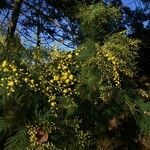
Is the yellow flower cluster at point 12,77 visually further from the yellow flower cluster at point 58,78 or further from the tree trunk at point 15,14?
the tree trunk at point 15,14

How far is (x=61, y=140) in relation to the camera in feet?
19.8

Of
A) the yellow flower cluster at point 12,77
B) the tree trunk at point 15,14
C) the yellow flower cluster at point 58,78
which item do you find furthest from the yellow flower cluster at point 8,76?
the tree trunk at point 15,14

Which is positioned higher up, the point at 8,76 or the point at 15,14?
the point at 15,14

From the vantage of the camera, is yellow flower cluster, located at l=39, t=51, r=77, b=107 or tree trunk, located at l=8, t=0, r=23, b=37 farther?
tree trunk, located at l=8, t=0, r=23, b=37

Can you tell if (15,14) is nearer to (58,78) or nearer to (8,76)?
(8,76)

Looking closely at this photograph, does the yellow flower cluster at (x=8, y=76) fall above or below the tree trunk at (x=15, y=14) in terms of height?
below

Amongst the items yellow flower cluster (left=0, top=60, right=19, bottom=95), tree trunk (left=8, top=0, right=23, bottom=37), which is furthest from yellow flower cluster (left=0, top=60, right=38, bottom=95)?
tree trunk (left=8, top=0, right=23, bottom=37)

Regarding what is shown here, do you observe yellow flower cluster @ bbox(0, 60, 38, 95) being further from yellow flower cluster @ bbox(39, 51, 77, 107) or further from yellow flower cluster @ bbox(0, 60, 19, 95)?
yellow flower cluster @ bbox(39, 51, 77, 107)

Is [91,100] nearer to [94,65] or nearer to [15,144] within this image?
[94,65]

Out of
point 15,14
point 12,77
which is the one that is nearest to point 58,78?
point 12,77

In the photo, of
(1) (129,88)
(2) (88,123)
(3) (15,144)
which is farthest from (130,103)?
(3) (15,144)

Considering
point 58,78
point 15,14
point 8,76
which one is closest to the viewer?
Answer: point 58,78

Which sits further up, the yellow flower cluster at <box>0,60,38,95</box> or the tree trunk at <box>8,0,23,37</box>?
the tree trunk at <box>8,0,23,37</box>

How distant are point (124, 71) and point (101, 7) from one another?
3.00ft
